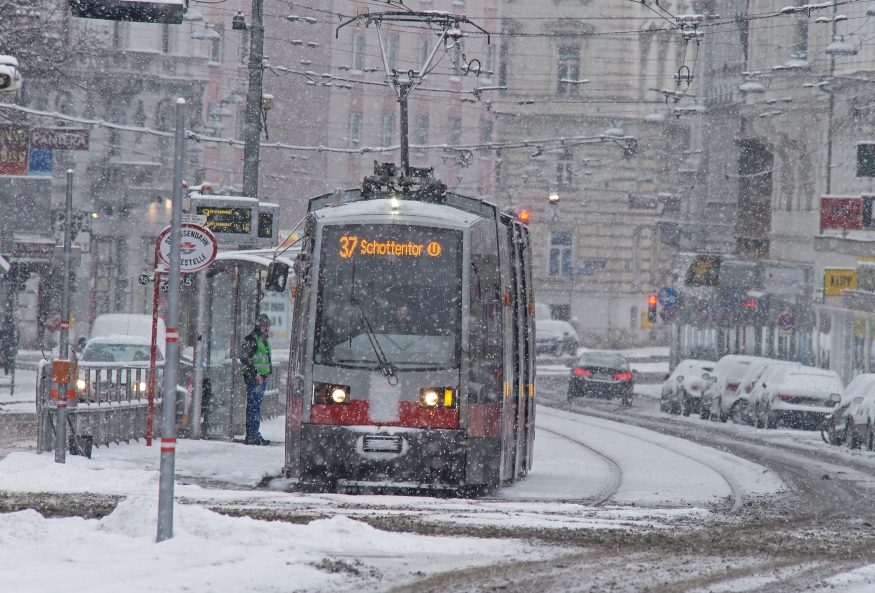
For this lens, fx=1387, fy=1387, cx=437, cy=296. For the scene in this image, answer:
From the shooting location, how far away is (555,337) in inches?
2426

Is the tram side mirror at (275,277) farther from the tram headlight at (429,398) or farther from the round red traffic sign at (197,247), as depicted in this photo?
the tram headlight at (429,398)

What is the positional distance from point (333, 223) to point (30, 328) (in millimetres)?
39847

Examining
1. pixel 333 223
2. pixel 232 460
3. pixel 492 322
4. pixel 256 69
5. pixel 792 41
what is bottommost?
pixel 232 460

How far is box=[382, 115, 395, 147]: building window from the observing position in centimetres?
6309

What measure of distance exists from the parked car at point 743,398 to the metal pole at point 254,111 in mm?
16171

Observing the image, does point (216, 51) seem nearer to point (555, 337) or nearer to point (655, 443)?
point (555, 337)

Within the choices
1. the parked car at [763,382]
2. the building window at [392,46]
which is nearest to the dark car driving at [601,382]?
the parked car at [763,382]

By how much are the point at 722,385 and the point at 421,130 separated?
99.5 ft

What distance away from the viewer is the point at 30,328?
168 feet

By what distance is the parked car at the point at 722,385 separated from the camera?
3397cm

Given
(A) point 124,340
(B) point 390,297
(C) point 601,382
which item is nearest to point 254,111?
(B) point 390,297

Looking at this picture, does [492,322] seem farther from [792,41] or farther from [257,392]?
[792,41]

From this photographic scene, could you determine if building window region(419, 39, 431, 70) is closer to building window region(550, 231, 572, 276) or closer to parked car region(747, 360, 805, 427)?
building window region(550, 231, 572, 276)

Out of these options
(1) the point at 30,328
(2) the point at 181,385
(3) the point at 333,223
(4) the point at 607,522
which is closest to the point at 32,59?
(2) the point at 181,385
